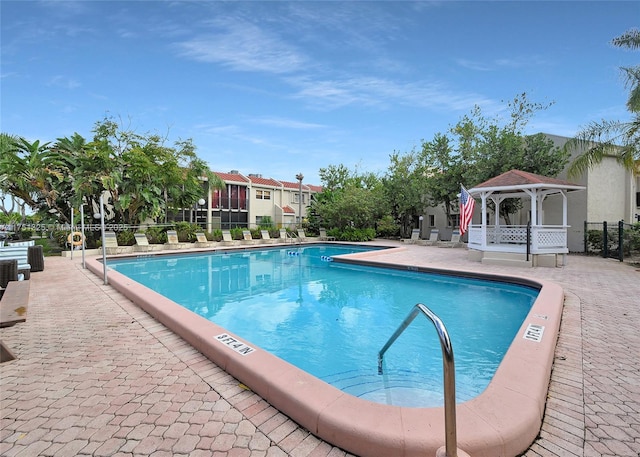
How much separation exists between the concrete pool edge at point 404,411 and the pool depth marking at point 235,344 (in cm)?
9

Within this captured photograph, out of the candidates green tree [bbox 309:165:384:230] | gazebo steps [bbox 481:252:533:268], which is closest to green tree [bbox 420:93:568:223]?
Result: green tree [bbox 309:165:384:230]

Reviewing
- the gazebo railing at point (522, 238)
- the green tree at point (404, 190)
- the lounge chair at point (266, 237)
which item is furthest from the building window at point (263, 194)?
the gazebo railing at point (522, 238)

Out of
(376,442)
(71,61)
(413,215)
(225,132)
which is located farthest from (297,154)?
(376,442)

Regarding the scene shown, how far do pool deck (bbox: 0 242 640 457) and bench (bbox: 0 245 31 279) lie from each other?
366cm

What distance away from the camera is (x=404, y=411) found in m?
2.44

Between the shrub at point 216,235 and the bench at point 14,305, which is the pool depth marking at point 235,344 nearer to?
the bench at point 14,305

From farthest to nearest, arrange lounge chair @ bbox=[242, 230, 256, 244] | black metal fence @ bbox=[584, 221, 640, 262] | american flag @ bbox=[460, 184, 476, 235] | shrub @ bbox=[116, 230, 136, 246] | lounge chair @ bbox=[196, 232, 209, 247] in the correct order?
1. lounge chair @ bbox=[242, 230, 256, 244]
2. lounge chair @ bbox=[196, 232, 209, 247]
3. shrub @ bbox=[116, 230, 136, 246]
4. black metal fence @ bbox=[584, 221, 640, 262]
5. american flag @ bbox=[460, 184, 476, 235]

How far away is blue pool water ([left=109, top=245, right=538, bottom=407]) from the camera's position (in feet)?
14.0

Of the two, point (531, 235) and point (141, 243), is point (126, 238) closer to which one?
point (141, 243)

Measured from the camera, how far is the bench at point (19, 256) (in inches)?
307

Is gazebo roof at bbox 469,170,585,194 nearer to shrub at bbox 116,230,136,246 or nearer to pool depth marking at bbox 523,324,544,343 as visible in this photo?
pool depth marking at bbox 523,324,544,343

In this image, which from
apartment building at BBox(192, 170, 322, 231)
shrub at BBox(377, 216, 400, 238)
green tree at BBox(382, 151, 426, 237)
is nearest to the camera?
green tree at BBox(382, 151, 426, 237)

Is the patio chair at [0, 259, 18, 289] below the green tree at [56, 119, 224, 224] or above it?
below

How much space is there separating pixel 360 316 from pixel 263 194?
104 ft
